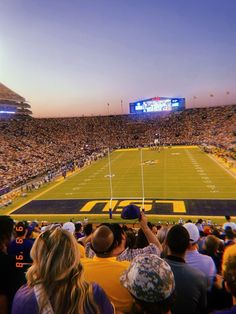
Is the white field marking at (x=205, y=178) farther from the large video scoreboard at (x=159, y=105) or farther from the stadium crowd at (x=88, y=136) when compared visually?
the large video scoreboard at (x=159, y=105)

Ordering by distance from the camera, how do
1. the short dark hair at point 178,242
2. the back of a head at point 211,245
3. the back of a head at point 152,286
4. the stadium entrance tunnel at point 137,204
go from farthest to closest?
the stadium entrance tunnel at point 137,204 < the back of a head at point 211,245 < the short dark hair at point 178,242 < the back of a head at point 152,286

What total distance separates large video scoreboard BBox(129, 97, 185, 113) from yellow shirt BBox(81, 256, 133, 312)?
81.1 metres

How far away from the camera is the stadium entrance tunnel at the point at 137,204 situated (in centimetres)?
1927

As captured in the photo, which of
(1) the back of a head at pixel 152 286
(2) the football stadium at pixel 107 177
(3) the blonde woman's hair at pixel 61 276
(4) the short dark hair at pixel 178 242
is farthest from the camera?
(2) the football stadium at pixel 107 177

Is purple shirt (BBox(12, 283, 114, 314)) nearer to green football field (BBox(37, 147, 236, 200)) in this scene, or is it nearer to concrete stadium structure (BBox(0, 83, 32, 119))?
green football field (BBox(37, 147, 236, 200))

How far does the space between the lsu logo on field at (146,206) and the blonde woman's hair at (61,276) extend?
17603 mm

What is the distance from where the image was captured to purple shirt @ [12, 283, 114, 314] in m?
2.04

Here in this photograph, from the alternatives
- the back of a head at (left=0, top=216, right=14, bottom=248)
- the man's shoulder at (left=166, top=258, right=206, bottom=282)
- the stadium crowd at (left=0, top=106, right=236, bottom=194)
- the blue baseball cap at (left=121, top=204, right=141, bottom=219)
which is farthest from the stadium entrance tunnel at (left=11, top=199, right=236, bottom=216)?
the man's shoulder at (left=166, top=258, right=206, bottom=282)

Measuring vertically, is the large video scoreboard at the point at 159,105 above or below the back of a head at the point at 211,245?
above

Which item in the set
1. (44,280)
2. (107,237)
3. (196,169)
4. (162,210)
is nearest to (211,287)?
(107,237)

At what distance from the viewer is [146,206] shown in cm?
2091

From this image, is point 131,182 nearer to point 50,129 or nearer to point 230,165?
point 230,165

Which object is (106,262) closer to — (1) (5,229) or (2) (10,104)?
(1) (5,229)

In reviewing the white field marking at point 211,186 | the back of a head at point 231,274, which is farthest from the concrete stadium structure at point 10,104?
the back of a head at point 231,274
